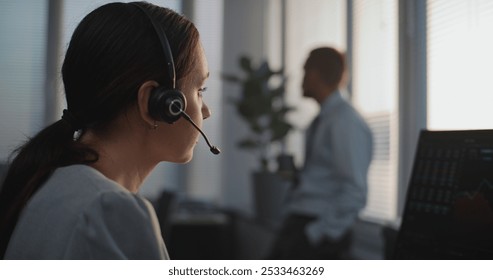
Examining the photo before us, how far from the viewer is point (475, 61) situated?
5.78 ft

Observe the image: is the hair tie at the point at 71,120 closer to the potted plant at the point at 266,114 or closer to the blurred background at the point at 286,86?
the blurred background at the point at 286,86

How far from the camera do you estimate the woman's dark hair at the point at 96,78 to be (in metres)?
0.75

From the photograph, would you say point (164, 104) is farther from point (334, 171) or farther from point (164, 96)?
point (334, 171)

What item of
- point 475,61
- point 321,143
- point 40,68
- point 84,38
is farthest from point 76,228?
point 40,68

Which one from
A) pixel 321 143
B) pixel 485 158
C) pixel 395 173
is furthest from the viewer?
pixel 395 173

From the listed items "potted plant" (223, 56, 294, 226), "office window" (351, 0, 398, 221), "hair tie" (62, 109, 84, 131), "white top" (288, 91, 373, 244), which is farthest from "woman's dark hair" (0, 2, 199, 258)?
"potted plant" (223, 56, 294, 226)

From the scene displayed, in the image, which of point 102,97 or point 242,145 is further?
point 242,145

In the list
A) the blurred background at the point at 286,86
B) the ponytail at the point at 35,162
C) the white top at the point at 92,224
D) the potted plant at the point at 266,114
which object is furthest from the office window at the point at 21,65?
the white top at the point at 92,224

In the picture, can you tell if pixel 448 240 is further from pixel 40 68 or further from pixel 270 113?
pixel 40 68

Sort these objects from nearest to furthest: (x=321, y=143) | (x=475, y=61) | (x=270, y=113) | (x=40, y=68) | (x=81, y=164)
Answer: (x=81, y=164)
(x=475, y=61)
(x=321, y=143)
(x=270, y=113)
(x=40, y=68)

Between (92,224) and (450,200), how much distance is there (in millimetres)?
592

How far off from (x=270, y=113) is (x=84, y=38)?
262 centimetres

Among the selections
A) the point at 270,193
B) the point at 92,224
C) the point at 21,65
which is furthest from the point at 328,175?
the point at 21,65

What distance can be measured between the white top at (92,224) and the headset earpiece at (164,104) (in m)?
0.14
